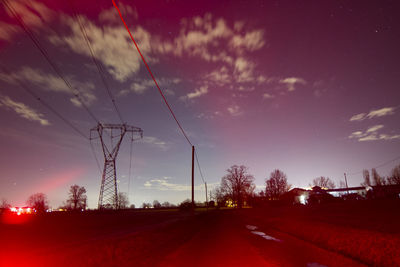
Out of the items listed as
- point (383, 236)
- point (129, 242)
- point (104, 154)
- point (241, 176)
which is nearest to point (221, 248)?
point (129, 242)

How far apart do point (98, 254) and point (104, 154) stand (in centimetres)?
3302

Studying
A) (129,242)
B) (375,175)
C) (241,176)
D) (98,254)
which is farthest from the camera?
(375,175)

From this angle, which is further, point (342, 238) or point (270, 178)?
point (270, 178)

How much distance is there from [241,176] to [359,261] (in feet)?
321

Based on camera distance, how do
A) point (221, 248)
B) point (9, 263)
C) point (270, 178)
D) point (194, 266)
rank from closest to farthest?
1. point (194, 266)
2. point (9, 263)
3. point (221, 248)
4. point (270, 178)

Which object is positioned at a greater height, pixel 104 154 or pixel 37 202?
pixel 104 154

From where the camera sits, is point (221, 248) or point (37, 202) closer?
point (221, 248)

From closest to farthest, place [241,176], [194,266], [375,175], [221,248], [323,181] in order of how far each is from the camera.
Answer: [194,266] → [221,248] → [241,176] → [375,175] → [323,181]

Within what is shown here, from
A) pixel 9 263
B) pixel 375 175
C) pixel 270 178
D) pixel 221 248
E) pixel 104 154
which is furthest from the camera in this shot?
pixel 375 175

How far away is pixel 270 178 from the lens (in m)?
123

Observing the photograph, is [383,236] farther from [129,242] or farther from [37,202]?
[37,202]

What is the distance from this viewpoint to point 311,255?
10.3m

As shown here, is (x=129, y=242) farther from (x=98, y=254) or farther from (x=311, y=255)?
(x=311, y=255)

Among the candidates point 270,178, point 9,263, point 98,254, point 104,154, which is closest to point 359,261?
point 98,254
